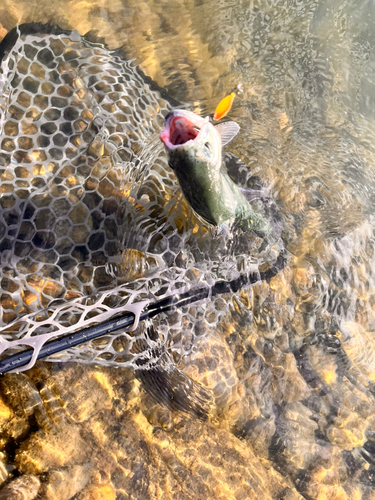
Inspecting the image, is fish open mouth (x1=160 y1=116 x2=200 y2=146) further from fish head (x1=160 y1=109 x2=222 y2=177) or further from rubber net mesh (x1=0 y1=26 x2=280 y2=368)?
rubber net mesh (x1=0 y1=26 x2=280 y2=368)

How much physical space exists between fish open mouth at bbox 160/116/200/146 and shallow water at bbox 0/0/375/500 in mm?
1945

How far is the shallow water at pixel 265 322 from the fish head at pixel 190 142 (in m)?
1.88

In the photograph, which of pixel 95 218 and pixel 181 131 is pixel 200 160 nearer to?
pixel 181 131

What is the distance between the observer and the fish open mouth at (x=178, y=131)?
2.11 meters

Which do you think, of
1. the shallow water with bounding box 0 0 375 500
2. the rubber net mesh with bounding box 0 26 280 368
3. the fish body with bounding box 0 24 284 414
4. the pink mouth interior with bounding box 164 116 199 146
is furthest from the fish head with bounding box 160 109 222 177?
the shallow water with bounding box 0 0 375 500

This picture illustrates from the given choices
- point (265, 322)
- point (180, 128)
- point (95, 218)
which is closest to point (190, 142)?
point (180, 128)

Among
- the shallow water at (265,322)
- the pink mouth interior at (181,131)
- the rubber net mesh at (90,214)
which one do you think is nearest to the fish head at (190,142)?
the pink mouth interior at (181,131)

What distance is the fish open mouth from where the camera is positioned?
211cm

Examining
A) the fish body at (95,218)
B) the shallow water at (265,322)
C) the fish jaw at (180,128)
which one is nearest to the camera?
the fish jaw at (180,128)

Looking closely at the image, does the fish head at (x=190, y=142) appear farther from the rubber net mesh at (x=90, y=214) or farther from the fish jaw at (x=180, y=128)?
the rubber net mesh at (x=90, y=214)

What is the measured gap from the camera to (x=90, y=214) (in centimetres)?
332

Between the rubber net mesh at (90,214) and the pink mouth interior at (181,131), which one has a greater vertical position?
the pink mouth interior at (181,131)

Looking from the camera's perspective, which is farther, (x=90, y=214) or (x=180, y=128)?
(x=90, y=214)

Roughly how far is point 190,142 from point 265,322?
245 cm
